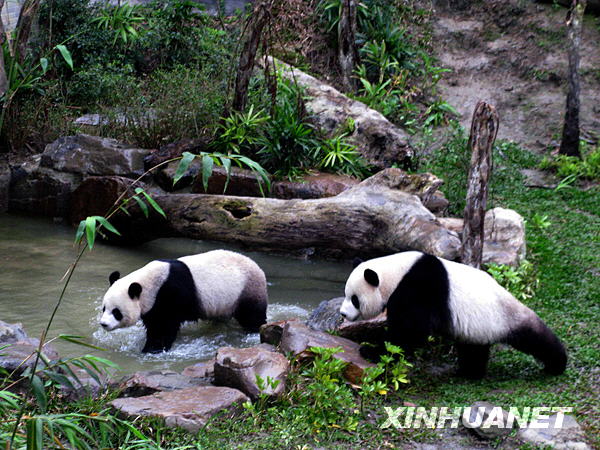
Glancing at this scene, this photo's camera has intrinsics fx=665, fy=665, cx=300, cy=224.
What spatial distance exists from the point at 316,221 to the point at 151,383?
3.89 metres

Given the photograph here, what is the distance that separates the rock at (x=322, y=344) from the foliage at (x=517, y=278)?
7.38 ft

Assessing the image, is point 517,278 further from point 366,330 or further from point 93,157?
point 93,157

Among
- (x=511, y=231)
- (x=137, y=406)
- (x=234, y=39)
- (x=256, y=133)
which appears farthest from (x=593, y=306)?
(x=234, y=39)

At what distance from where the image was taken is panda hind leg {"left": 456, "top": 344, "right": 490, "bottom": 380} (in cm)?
540

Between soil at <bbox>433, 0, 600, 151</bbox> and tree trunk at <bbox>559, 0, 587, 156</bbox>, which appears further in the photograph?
soil at <bbox>433, 0, 600, 151</bbox>

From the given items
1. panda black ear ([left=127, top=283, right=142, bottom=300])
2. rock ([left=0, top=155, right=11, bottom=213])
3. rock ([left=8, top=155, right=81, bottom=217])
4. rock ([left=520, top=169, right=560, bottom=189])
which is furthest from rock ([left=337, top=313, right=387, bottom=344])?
rock ([left=0, top=155, right=11, bottom=213])

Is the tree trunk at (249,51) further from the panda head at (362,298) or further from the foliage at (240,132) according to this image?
the panda head at (362,298)

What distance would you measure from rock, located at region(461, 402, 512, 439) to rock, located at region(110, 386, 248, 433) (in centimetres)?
160

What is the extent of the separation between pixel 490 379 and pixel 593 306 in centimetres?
199

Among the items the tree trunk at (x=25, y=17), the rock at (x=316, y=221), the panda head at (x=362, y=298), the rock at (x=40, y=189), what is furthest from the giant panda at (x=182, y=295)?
the tree trunk at (x=25, y=17)

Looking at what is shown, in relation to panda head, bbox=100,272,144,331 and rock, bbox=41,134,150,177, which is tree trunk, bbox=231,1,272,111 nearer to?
rock, bbox=41,134,150,177

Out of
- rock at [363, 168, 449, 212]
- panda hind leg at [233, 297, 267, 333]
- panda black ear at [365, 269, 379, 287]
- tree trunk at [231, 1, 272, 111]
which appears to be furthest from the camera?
tree trunk at [231, 1, 272, 111]

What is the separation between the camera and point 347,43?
14391 millimetres

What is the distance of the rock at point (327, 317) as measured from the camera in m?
6.62
